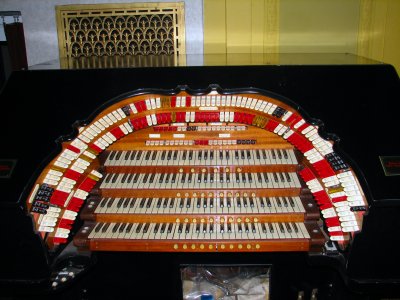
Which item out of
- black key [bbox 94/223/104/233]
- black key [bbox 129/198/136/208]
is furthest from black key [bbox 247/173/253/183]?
black key [bbox 94/223/104/233]

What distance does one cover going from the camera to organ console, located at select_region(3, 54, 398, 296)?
208cm

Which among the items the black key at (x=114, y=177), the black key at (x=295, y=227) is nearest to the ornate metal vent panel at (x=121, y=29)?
the black key at (x=114, y=177)

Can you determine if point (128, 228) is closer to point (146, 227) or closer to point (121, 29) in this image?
point (146, 227)

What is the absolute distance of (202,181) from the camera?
244 centimetres

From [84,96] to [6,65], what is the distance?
131 centimetres

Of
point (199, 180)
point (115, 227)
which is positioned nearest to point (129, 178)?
point (115, 227)

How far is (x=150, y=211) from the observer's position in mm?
2393

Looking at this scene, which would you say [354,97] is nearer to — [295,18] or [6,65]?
[295,18]

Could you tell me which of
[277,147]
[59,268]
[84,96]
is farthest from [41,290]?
[277,147]

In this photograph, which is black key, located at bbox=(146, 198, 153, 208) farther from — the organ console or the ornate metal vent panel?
the ornate metal vent panel

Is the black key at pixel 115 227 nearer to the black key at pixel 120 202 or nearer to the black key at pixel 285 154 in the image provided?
the black key at pixel 120 202

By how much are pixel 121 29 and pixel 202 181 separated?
125cm

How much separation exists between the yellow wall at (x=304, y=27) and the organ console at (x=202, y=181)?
571 millimetres

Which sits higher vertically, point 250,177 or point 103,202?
point 250,177
